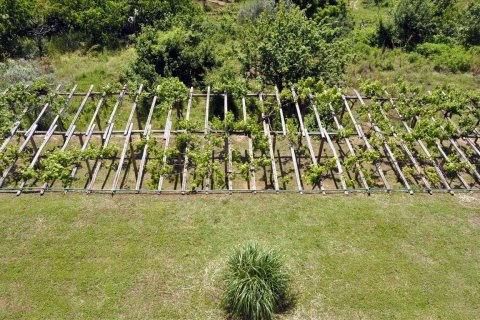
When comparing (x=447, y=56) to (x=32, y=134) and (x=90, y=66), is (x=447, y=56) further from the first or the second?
(x=32, y=134)

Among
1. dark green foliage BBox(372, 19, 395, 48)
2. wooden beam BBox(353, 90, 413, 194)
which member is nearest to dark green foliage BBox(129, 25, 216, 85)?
wooden beam BBox(353, 90, 413, 194)

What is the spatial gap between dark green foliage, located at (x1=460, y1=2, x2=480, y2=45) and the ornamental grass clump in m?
20.4

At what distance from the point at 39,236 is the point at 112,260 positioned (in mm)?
2155

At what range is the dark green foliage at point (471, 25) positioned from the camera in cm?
2173

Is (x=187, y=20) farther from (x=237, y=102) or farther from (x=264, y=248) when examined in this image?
(x=264, y=248)

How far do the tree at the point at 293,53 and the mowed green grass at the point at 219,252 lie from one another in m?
7.29

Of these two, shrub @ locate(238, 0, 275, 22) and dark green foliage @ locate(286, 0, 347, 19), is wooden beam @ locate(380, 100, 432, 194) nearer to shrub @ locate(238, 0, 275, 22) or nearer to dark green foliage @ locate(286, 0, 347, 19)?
dark green foliage @ locate(286, 0, 347, 19)

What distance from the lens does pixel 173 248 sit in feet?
31.4

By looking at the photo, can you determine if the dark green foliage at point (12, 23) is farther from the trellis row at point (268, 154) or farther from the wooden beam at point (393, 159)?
the wooden beam at point (393, 159)

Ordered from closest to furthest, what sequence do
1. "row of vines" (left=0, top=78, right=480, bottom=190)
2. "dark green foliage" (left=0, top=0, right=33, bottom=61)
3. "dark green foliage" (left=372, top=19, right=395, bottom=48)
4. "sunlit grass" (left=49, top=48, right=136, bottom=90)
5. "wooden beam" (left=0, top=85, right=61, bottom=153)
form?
1. "row of vines" (left=0, top=78, right=480, bottom=190)
2. "wooden beam" (left=0, top=85, right=61, bottom=153)
3. "sunlit grass" (left=49, top=48, right=136, bottom=90)
4. "dark green foliage" (left=0, top=0, right=33, bottom=61)
5. "dark green foliage" (left=372, top=19, right=395, bottom=48)

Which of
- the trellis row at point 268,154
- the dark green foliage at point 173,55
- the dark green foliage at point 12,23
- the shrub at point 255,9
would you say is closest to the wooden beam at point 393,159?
the trellis row at point 268,154

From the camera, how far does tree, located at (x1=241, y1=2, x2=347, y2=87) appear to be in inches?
645

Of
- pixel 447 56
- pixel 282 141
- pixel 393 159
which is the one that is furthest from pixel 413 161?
pixel 447 56

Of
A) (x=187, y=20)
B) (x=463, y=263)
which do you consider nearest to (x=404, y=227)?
(x=463, y=263)
